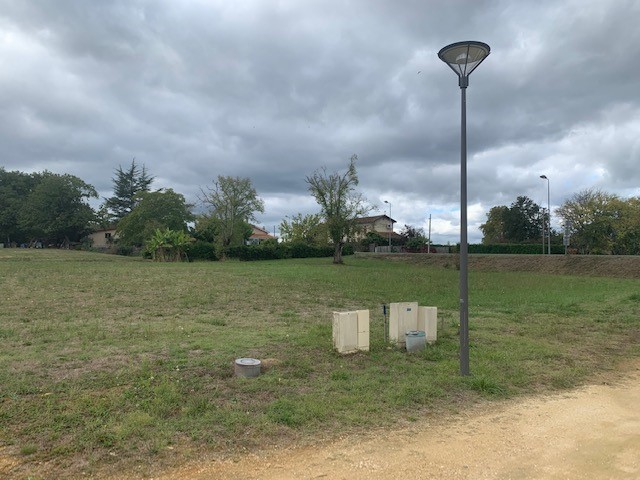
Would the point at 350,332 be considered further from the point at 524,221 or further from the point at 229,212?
the point at 524,221

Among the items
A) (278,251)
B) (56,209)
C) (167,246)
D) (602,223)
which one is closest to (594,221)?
(602,223)

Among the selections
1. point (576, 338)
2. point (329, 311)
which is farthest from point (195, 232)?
point (576, 338)

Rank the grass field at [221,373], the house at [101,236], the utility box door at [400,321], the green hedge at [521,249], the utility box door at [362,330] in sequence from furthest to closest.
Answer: the house at [101,236]
the green hedge at [521,249]
the utility box door at [400,321]
the utility box door at [362,330]
the grass field at [221,373]

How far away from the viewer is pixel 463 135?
6066 millimetres

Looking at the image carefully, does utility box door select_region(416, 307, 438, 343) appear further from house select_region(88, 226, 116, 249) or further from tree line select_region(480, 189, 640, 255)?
house select_region(88, 226, 116, 249)

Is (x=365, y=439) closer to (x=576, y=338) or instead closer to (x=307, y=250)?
(x=576, y=338)

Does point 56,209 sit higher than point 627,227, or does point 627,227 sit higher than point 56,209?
point 56,209

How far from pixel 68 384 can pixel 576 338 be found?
8523 mm

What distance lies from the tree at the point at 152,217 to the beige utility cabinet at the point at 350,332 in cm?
4969

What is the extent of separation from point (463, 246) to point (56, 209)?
239 feet

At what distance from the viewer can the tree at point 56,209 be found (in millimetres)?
66000

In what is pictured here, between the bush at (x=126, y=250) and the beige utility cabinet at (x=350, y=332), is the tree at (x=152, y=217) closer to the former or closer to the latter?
the bush at (x=126, y=250)

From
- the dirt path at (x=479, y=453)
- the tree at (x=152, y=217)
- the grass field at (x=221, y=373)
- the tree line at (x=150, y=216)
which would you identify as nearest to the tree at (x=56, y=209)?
the tree line at (x=150, y=216)

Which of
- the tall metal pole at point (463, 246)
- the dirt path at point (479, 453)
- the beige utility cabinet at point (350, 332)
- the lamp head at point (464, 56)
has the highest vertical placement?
the lamp head at point (464, 56)
